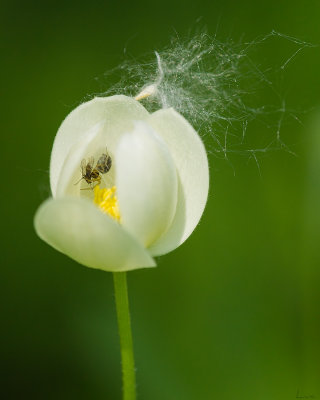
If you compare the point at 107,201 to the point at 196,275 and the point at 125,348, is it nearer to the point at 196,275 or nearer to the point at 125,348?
the point at 125,348

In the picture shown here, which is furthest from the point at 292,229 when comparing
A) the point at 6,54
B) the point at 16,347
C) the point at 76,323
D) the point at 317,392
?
the point at 6,54

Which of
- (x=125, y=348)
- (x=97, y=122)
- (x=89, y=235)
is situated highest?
(x=97, y=122)

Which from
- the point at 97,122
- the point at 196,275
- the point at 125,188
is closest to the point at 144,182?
the point at 125,188

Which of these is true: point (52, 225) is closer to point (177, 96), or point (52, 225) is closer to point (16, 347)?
point (177, 96)

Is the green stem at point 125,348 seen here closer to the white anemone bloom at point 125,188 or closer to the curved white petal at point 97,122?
the white anemone bloom at point 125,188

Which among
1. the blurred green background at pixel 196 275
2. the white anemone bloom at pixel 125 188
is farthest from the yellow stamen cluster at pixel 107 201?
the blurred green background at pixel 196 275

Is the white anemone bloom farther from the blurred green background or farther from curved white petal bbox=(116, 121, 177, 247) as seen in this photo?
the blurred green background
